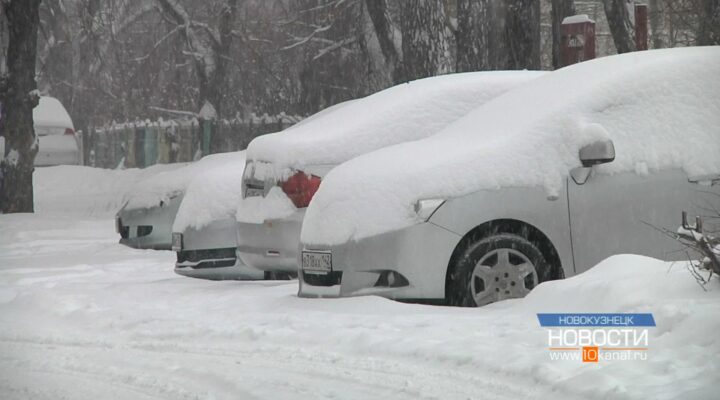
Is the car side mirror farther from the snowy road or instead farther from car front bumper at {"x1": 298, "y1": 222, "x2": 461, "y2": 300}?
car front bumper at {"x1": 298, "y1": 222, "x2": 461, "y2": 300}

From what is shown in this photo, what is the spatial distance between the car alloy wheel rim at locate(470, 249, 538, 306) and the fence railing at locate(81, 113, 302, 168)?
21.3 m

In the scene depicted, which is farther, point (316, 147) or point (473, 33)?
point (473, 33)

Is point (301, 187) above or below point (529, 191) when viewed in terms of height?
above

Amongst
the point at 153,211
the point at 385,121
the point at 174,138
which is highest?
the point at 174,138

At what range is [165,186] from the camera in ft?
44.3

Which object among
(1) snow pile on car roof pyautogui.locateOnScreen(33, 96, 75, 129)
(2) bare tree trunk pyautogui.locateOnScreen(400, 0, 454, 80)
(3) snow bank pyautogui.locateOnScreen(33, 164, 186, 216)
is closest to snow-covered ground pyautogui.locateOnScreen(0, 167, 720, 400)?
(2) bare tree trunk pyautogui.locateOnScreen(400, 0, 454, 80)

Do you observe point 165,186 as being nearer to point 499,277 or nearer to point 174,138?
point 499,277

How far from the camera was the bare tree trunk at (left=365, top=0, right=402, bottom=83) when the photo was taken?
925 inches

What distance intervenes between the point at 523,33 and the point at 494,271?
380 inches

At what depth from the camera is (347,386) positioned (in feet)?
21.9

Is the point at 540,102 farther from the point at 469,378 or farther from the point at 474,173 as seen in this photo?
the point at 469,378

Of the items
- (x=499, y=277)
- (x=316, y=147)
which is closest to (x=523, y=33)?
(x=316, y=147)

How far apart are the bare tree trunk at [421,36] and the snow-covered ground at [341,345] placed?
39.1 ft

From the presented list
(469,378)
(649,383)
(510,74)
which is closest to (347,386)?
(469,378)
